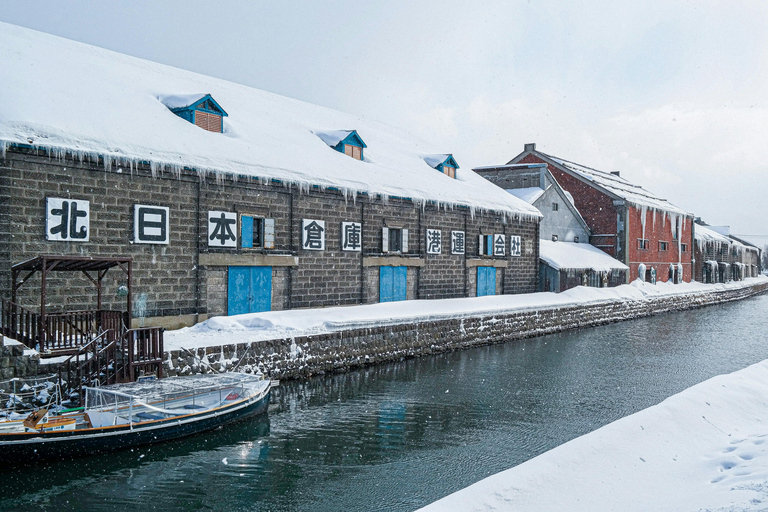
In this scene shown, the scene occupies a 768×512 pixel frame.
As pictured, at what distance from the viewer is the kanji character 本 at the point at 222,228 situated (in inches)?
727

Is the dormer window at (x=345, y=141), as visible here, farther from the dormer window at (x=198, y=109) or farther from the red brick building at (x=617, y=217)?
the red brick building at (x=617, y=217)

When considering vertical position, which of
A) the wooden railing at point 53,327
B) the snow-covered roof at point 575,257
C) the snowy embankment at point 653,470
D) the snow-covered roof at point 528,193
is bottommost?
the snowy embankment at point 653,470

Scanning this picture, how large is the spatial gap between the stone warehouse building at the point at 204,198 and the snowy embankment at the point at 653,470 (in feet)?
39.1

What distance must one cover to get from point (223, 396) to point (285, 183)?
864 centimetres

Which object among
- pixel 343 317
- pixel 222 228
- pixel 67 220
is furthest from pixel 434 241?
pixel 67 220

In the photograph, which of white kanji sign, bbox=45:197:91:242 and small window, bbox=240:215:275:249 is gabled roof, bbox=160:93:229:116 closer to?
small window, bbox=240:215:275:249

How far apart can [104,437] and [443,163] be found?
862 inches

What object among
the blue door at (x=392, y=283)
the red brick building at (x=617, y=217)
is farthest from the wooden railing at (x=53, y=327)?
the red brick building at (x=617, y=217)

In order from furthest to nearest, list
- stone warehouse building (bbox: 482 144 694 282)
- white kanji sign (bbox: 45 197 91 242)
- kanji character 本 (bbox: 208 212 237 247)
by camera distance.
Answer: stone warehouse building (bbox: 482 144 694 282), kanji character 本 (bbox: 208 212 237 247), white kanji sign (bbox: 45 197 91 242)

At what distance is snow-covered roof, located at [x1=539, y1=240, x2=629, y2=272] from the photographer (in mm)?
33781

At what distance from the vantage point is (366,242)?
23562mm

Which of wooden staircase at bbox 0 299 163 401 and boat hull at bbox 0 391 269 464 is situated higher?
wooden staircase at bbox 0 299 163 401

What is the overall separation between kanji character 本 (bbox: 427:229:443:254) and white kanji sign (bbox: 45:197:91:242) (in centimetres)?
1403

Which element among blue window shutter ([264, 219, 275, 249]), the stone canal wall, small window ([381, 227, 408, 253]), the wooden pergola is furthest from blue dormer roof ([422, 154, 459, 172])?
the wooden pergola
